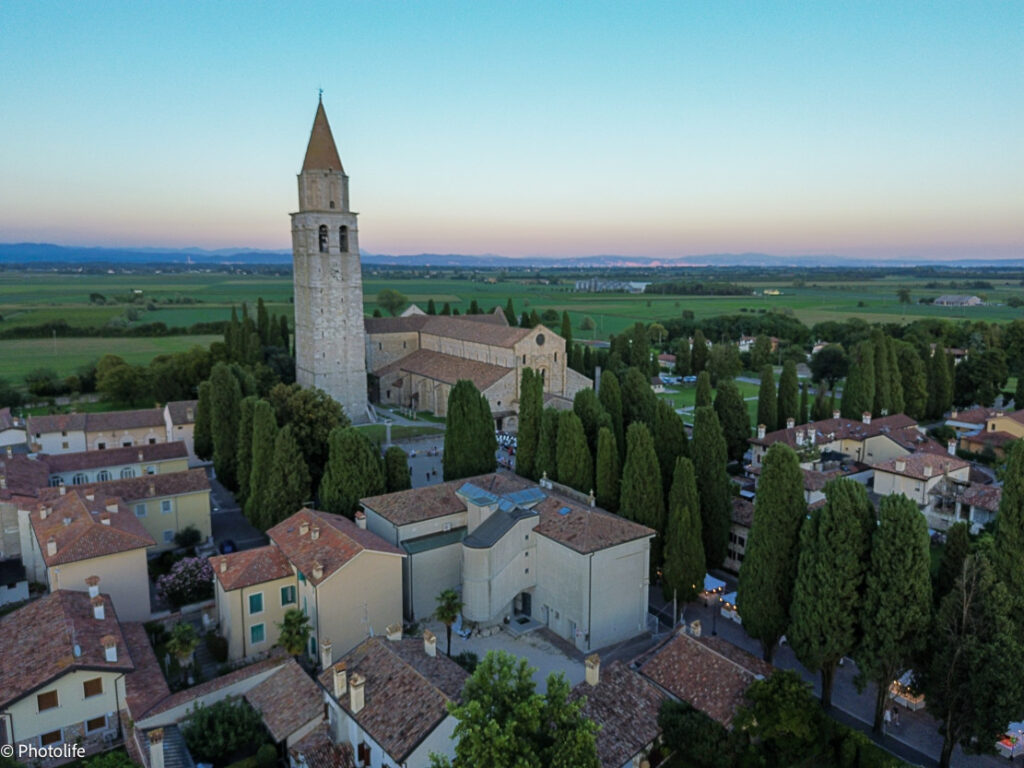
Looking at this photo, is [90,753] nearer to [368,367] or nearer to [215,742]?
[215,742]

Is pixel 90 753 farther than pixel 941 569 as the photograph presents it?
No

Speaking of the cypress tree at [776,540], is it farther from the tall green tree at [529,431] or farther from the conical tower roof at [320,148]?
the conical tower roof at [320,148]

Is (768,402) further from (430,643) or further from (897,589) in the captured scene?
(430,643)

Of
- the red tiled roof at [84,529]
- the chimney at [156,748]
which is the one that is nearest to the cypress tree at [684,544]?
the chimney at [156,748]

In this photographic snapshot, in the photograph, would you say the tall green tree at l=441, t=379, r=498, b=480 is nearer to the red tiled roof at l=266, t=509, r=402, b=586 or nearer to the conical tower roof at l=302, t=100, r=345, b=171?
the red tiled roof at l=266, t=509, r=402, b=586

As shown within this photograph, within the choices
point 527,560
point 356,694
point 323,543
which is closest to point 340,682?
point 356,694

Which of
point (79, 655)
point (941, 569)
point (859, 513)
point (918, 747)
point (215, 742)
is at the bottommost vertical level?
point (918, 747)

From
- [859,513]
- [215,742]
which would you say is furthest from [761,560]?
[215,742]
